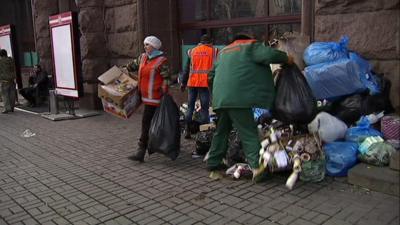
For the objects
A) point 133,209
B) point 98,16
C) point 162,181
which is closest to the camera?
point 133,209

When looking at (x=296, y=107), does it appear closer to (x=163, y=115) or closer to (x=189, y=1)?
(x=163, y=115)

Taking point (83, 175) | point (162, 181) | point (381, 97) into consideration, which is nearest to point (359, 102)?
point (381, 97)

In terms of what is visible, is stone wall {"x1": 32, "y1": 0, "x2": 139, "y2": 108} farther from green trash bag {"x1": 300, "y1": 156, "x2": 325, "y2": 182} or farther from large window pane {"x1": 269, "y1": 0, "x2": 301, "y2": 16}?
green trash bag {"x1": 300, "y1": 156, "x2": 325, "y2": 182}

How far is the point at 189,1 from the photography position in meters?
9.27

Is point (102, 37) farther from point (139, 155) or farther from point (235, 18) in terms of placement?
point (139, 155)

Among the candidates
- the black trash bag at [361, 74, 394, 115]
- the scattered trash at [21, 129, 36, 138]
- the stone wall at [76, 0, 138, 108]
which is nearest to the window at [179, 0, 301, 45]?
the stone wall at [76, 0, 138, 108]

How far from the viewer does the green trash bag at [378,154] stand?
4328 millimetres

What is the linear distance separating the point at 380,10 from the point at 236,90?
7.34 ft

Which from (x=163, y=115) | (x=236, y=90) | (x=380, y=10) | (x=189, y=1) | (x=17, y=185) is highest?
(x=189, y=1)

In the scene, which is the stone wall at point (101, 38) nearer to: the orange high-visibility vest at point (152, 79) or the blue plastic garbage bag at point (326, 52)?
the orange high-visibility vest at point (152, 79)

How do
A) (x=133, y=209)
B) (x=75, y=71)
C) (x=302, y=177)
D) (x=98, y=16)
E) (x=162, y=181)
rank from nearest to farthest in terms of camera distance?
(x=133, y=209) < (x=302, y=177) < (x=162, y=181) < (x=75, y=71) < (x=98, y=16)

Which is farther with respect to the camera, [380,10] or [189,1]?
[189,1]

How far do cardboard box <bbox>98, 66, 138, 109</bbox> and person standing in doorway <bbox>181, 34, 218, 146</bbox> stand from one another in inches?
45.4

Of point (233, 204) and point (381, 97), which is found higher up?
point (381, 97)
